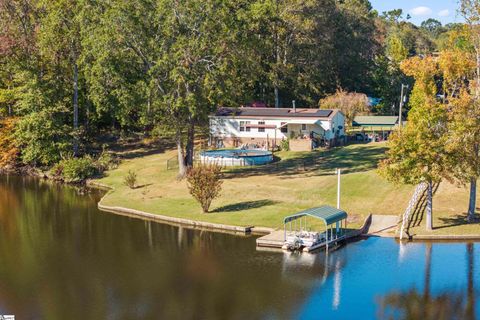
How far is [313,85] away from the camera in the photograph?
10288 cm

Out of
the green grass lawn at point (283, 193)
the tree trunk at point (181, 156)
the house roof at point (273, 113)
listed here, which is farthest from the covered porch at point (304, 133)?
the tree trunk at point (181, 156)

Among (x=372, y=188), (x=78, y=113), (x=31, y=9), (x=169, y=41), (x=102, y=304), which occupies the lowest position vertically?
(x=102, y=304)

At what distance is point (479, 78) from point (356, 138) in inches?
1519

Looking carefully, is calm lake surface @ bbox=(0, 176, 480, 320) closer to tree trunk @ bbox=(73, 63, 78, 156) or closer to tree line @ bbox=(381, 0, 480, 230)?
tree line @ bbox=(381, 0, 480, 230)

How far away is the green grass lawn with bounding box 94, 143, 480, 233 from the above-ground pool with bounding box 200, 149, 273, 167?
1.66 m

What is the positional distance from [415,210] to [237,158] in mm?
24827

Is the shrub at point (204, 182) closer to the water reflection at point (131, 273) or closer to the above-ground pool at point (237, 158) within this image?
the water reflection at point (131, 273)

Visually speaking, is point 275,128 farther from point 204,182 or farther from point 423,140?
point 423,140

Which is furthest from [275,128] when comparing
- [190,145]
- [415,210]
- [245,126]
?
[415,210]

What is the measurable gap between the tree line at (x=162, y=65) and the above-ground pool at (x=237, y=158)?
11.4ft

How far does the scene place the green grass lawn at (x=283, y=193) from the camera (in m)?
50.8

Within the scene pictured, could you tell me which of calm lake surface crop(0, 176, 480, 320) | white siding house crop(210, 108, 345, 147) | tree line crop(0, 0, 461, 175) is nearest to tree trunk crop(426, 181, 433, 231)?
calm lake surface crop(0, 176, 480, 320)

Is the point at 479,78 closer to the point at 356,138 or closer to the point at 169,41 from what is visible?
the point at 169,41

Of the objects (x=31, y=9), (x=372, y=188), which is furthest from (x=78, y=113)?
(x=372, y=188)
